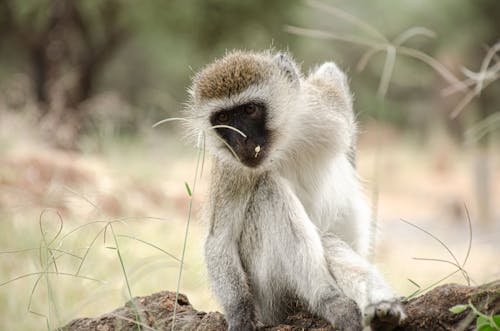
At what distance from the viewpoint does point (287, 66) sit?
380 cm

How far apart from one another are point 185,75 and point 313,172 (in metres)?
19.2

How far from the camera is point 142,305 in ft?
10.3

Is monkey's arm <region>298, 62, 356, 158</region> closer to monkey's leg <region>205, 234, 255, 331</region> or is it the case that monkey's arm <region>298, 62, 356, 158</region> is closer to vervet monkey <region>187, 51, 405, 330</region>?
vervet monkey <region>187, 51, 405, 330</region>

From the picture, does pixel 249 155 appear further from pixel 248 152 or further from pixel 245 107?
pixel 245 107

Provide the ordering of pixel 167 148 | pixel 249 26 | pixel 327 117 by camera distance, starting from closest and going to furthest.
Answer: pixel 327 117
pixel 167 148
pixel 249 26

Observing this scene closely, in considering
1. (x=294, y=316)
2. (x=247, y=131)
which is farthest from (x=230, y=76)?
(x=294, y=316)

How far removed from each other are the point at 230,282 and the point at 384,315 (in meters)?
0.93

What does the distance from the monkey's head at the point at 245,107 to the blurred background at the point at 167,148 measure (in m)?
0.46

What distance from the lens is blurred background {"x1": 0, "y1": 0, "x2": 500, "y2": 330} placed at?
542 cm

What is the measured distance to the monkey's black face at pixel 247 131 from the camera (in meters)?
3.30

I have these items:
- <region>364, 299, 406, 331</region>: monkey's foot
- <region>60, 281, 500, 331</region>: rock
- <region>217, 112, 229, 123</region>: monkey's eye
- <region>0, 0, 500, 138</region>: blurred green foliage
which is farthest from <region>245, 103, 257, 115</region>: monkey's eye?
<region>0, 0, 500, 138</region>: blurred green foliage

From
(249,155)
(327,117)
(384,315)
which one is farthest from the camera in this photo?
(327,117)

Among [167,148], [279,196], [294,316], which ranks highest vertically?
[167,148]

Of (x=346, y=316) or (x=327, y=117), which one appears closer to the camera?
(x=346, y=316)
